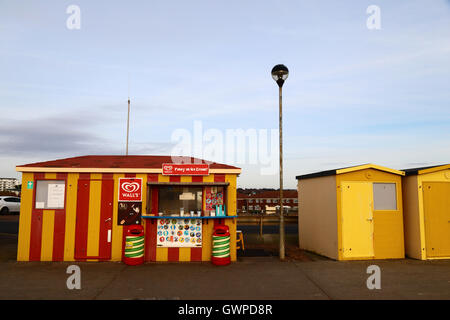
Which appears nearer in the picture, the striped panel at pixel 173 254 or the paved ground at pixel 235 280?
the paved ground at pixel 235 280

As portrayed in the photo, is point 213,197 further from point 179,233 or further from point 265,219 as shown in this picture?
point 265,219

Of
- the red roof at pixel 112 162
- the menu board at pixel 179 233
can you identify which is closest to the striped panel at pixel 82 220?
the red roof at pixel 112 162

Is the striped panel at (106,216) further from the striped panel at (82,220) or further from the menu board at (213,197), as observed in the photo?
the menu board at (213,197)

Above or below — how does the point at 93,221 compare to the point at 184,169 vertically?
below

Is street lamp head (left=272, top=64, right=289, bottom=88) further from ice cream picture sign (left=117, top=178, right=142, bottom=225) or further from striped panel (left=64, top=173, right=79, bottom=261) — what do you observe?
striped panel (left=64, top=173, right=79, bottom=261)

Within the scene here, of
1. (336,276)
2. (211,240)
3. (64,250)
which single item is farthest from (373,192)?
(64,250)

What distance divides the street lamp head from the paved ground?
18.8ft

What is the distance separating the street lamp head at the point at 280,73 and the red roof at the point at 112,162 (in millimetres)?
3248

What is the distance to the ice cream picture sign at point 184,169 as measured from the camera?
9430 millimetres

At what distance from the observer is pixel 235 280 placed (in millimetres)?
7234

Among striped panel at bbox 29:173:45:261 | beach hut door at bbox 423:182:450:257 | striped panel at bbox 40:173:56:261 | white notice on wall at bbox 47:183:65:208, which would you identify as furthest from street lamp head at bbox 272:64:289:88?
striped panel at bbox 29:173:45:261

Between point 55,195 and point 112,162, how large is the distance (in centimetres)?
192

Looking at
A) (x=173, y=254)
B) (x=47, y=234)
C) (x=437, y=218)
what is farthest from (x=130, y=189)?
(x=437, y=218)

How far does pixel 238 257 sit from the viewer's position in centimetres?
997
